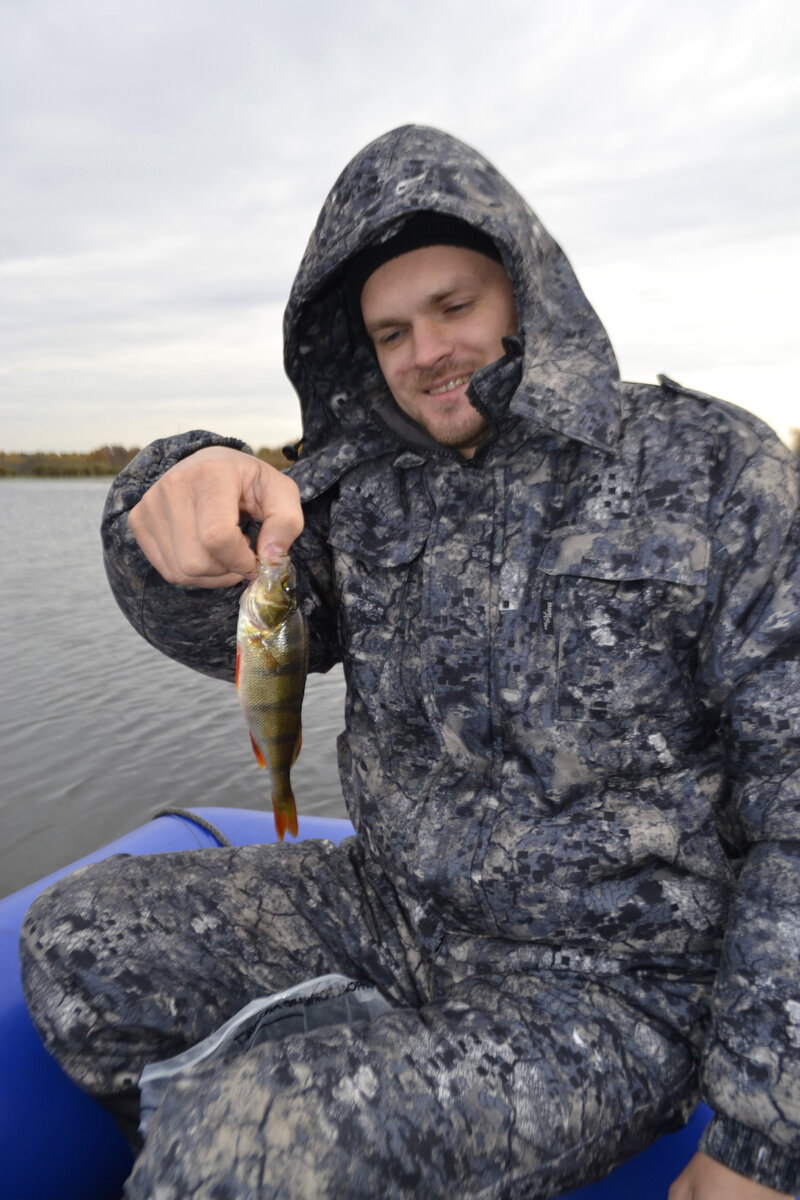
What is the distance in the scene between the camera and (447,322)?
2.54 meters

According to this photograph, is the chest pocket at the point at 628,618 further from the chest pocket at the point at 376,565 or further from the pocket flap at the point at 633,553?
the chest pocket at the point at 376,565

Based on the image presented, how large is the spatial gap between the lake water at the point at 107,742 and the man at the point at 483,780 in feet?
10.4

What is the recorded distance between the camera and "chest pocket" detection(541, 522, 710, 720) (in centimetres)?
201

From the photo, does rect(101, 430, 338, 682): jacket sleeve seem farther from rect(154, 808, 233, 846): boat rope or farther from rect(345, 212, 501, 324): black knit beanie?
A: rect(154, 808, 233, 846): boat rope

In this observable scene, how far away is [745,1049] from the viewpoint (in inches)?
64.2

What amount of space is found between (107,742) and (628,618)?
5.88 m

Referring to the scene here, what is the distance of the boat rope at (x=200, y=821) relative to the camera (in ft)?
11.6

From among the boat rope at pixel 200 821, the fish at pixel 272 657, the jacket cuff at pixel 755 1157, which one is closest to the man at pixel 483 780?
the jacket cuff at pixel 755 1157

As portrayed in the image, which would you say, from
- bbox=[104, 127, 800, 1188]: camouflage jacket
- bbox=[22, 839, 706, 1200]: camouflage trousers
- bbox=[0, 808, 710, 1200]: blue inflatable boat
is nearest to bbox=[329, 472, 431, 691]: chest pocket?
bbox=[104, 127, 800, 1188]: camouflage jacket

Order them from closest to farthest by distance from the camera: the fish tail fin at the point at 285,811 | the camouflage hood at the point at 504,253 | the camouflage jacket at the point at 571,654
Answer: the camouflage jacket at the point at 571,654, the camouflage hood at the point at 504,253, the fish tail fin at the point at 285,811

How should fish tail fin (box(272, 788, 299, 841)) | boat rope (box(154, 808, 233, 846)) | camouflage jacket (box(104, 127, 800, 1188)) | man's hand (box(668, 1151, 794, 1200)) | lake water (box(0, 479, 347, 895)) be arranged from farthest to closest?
lake water (box(0, 479, 347, 895)) → boat rope (box(154, 808, 233, 846)) → fish tail fin (box(272, 788, 299, 841)) → camouflage jacket (box(104, 127, 800, 1188)) → man's hand (box(668, 1151, 794, 1200))

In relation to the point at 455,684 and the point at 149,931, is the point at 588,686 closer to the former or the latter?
the point at 455,684

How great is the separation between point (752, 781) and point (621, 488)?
84 centimetres

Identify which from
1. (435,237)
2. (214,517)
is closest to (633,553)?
(214,517)
